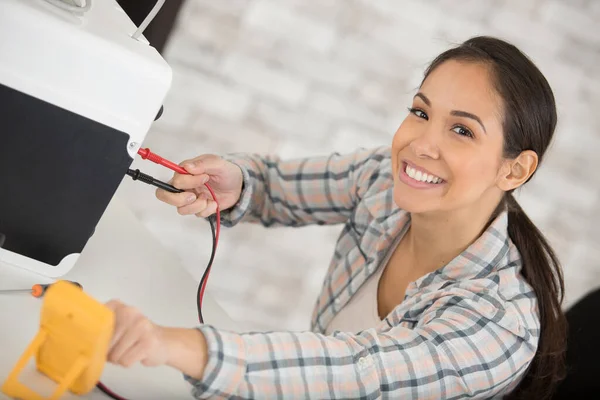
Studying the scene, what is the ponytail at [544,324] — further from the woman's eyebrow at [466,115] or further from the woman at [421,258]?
the woman's eyebrow at [466,115]

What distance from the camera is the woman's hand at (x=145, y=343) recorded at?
77 cm

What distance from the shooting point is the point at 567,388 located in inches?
53.7

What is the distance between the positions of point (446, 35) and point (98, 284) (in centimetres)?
183

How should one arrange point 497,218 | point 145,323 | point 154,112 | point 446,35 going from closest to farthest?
point 145,323
point 154,112
point 497,218
point 446,35

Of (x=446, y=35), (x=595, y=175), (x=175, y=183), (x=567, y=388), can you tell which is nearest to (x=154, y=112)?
(x=175, y=183)

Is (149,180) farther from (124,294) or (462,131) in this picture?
(462,131)

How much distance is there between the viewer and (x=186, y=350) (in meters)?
0.83

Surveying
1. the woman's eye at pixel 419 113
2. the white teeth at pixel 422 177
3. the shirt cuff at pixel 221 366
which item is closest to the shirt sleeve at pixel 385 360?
the shirt cuff at pixel 221 366

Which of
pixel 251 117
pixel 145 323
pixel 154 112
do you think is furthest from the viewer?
pixel 251 117

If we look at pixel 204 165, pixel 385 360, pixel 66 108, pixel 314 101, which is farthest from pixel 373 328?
pixel 314 101

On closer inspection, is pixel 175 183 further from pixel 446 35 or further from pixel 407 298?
pixel 446 35

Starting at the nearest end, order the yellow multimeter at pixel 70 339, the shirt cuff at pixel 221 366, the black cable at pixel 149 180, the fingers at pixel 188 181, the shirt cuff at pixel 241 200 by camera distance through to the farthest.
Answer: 1. the yellow multimeter at pixel 70 339
2. the shirt cuff at pixel 221 366
3. the black cable at pixel 149 180
4. the fingers at pixel 188 181
5. the shirt cuff at pixel 241 200

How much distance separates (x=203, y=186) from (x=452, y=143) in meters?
0.42

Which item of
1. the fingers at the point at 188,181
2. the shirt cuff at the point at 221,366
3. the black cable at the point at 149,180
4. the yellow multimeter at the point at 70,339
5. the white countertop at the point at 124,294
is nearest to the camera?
→ the yellow multimeter at the point at 70,339
